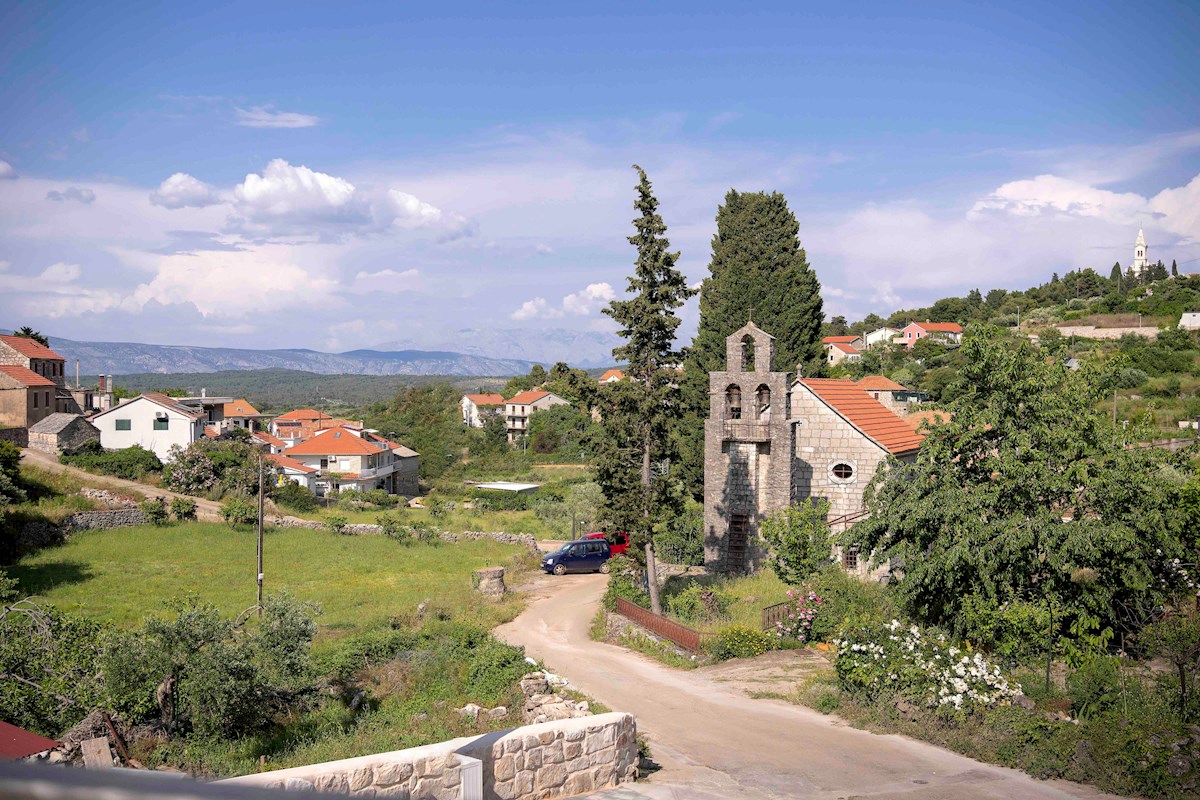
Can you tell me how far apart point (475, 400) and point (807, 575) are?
102 m

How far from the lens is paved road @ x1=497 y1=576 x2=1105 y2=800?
10820 millimetres

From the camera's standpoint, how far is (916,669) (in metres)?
14.0

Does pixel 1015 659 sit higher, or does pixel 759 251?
pixel 759 251

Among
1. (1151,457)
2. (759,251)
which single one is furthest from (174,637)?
(759,251)

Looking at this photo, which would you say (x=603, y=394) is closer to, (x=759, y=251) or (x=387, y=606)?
(x=387, y=606)

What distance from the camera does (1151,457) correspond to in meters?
16.3

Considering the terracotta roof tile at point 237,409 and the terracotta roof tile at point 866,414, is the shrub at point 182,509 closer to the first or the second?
the terracotta roof tile at point 866,414

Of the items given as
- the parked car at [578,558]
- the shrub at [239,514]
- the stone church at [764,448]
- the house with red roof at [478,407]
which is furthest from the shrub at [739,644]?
the house with red roof at [478,407]

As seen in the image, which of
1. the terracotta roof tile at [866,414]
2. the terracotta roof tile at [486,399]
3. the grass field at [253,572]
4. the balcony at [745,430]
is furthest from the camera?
the terracotta roof tile at [486,399]

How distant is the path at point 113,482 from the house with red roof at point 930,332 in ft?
299

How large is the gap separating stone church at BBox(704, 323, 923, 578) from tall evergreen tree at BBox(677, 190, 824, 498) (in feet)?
37.1

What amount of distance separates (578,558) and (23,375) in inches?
1656

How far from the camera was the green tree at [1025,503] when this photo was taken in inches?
613

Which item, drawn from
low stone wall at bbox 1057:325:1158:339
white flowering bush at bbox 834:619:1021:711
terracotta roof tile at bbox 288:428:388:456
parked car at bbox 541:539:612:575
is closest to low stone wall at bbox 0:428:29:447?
terracotta roof tile at bbox 288:428:388:456
